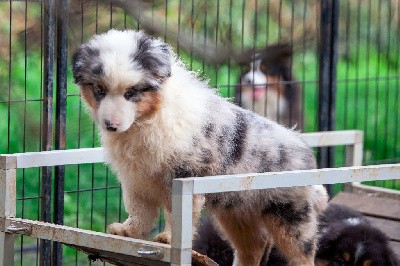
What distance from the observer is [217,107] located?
4555mm

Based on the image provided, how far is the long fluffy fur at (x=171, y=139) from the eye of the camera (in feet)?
14.0

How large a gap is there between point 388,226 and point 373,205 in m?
0.19

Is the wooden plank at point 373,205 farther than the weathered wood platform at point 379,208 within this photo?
Yes

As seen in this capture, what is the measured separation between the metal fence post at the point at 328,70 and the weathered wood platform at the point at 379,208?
466mm

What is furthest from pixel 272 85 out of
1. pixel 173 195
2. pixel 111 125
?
pixel 173 195

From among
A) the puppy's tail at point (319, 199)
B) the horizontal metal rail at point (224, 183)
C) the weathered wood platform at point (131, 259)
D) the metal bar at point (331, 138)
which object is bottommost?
the weathered wood platform at point (131, 259)

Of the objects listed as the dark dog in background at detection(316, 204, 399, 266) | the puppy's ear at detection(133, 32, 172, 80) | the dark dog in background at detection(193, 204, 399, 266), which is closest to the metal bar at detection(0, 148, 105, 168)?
the puppy's ear at detection(133, 32, 172, 80)

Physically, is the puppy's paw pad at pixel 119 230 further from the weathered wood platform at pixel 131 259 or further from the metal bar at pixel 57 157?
the metal bar at pixel 57 157

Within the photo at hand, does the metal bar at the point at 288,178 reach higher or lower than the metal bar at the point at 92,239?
higher

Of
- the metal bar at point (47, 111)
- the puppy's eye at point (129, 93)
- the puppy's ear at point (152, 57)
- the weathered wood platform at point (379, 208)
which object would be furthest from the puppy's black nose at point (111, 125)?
the weathered wood platform at point (379, 208)

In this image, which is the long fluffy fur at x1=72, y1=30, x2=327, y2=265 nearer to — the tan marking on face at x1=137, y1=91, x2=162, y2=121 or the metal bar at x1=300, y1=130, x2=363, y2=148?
the tan marking on face at x1=137, y1=91, x2=162, y2=121

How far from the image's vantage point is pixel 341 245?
532cm

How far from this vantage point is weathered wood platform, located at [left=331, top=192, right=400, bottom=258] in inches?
232

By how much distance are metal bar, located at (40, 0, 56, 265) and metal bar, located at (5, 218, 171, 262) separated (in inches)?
37.8
